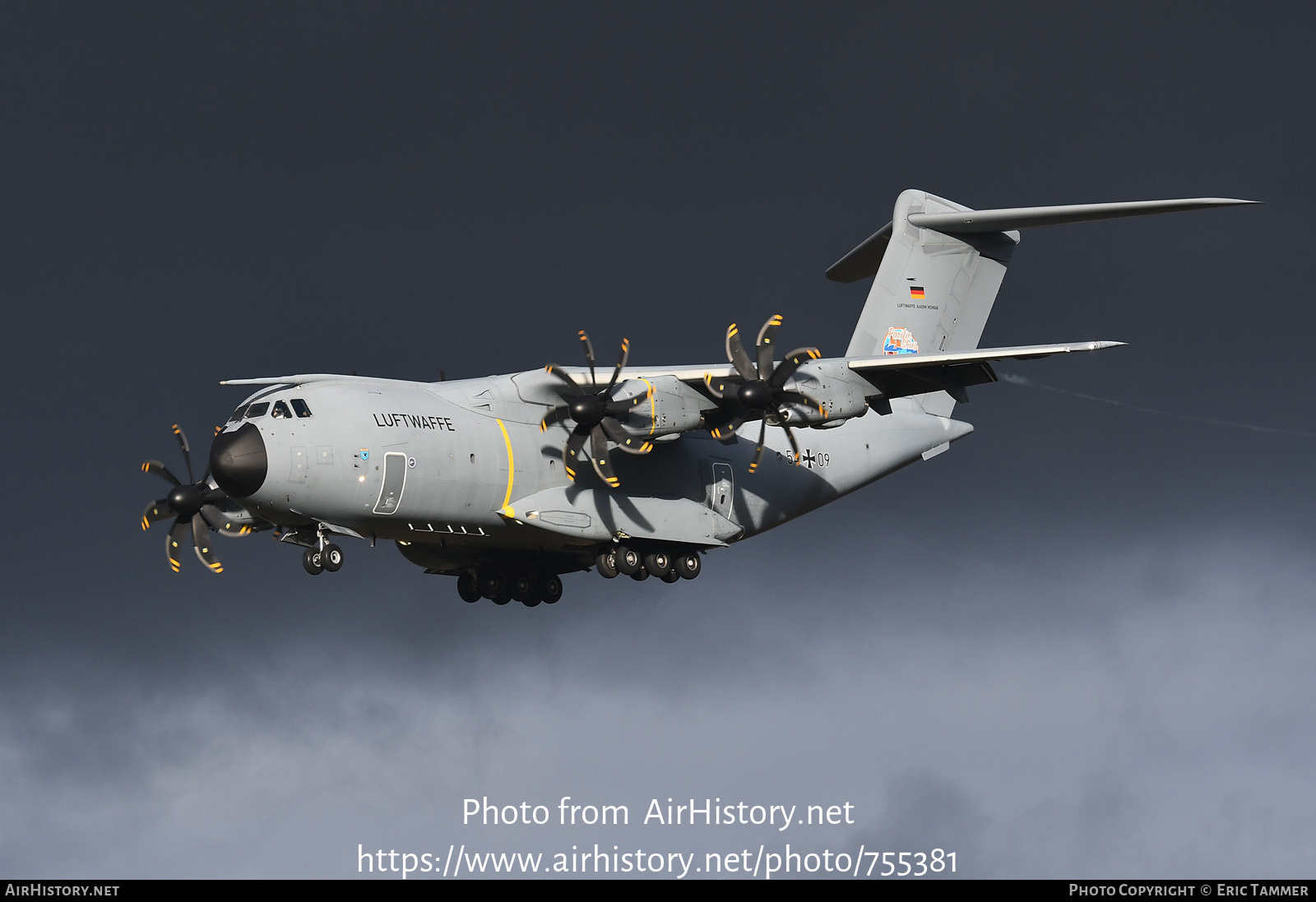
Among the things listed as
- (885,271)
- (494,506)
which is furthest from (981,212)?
(494,506)

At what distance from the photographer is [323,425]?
71.1ft

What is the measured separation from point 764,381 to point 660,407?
5.00 ft

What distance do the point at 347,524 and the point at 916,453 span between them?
11.0 metres

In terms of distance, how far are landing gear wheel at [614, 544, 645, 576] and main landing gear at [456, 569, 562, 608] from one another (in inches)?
95.6

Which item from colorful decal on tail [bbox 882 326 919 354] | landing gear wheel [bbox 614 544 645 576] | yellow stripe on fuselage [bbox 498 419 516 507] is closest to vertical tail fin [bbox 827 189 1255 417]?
colorful decal on tail [bbox 882 326 919 354]

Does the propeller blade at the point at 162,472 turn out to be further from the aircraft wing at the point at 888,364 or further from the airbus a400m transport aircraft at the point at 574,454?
the aircraft wing at the point at 888,364

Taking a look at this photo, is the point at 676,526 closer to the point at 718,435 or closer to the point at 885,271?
the point at 718,435

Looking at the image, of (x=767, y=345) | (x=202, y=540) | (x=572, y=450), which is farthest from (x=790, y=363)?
(x=202, y=540)

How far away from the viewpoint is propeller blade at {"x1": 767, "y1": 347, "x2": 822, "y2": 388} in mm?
22984

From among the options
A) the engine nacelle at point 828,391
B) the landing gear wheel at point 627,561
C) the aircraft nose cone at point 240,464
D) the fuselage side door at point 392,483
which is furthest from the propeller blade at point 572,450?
the aircraft nose cone at point 240,464

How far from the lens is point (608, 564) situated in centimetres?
2459

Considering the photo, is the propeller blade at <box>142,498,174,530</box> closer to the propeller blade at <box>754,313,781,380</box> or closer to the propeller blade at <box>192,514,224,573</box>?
the propeller blade at <box>192,514,224,573</box>

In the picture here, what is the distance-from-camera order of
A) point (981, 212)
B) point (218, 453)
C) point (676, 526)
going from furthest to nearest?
point (981, 212) → point (676, 526) → point (218, 453)

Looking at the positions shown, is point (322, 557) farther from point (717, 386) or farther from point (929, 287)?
point (929, 287)
